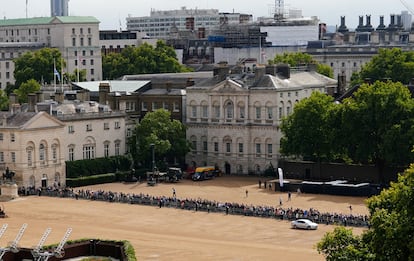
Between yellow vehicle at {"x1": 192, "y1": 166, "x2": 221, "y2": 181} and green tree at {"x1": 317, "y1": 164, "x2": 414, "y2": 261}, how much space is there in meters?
63.6

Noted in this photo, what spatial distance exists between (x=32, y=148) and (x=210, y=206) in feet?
84.6

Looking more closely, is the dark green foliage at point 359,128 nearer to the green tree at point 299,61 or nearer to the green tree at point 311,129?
the green tree at point 311,129

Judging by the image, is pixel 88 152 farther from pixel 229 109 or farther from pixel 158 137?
pixel 229 109

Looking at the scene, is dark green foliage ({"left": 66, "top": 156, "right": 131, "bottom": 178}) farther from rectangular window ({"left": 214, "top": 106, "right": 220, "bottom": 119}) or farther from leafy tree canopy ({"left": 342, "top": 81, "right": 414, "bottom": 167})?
leafy tree canopy ({"left": 342, "top": 81, "right": 414, "bottom": 167})

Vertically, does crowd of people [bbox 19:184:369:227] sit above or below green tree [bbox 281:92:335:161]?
below

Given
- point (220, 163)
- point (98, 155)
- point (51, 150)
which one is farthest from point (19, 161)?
point (220, 163)

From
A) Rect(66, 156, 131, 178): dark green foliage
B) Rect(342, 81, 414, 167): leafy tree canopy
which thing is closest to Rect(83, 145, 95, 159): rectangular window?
Rect(66, 156, 131, 178): dark green foliage

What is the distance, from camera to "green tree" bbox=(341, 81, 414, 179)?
112 meters

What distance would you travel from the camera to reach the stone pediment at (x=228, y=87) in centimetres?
13219

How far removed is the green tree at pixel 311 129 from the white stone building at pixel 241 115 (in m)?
8.07

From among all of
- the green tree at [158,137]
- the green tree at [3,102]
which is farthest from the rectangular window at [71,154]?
the green tree at [3,102]

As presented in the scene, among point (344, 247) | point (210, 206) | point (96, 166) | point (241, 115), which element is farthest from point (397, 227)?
point (241, 115)

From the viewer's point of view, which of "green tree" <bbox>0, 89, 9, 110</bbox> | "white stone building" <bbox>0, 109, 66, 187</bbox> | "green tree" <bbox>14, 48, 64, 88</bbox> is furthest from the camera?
"green tree" <bbox>14, 48, 64, 88</bbox>

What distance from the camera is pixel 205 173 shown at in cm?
12850
